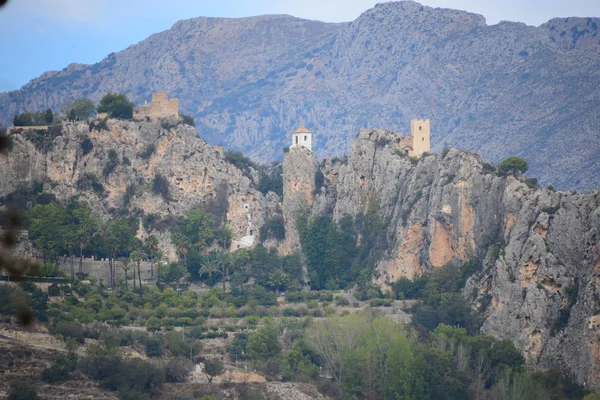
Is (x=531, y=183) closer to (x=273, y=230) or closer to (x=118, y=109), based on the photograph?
(x=273, y=230)

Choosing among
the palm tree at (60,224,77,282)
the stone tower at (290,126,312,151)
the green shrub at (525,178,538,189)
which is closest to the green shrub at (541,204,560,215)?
the green shrub at (525,178,538,189)

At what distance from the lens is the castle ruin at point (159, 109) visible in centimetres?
11881

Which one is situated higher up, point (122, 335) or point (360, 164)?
point (360, 164)

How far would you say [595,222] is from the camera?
3290 inches

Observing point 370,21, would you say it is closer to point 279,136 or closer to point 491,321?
point 279,136

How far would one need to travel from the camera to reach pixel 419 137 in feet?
370

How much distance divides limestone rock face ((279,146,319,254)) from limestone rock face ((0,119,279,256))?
280 cm

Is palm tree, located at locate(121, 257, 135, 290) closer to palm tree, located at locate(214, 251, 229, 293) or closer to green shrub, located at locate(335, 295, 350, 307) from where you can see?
palm tree, located at locate(214, 251, 229, 293)

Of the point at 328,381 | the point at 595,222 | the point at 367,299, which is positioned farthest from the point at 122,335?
the point at 595,222

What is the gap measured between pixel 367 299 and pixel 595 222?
23.4m

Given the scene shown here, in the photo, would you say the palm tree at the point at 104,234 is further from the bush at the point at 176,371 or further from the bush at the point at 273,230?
the bush at the point at 176,371

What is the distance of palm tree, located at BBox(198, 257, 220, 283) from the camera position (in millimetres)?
107250

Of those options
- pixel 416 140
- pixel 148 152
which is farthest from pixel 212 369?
pixel 148 152

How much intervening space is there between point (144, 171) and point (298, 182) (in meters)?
13.0
